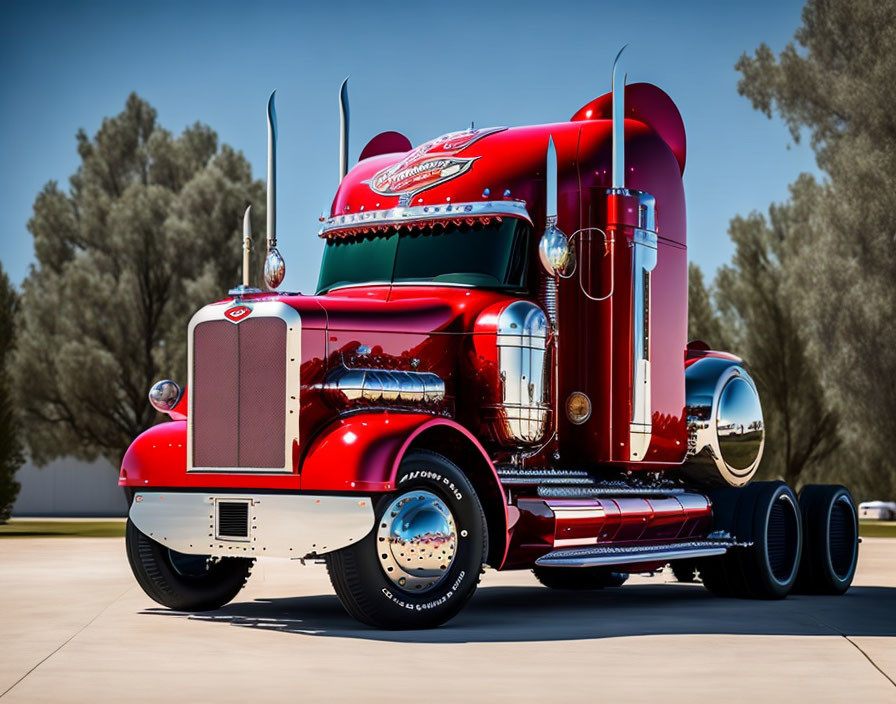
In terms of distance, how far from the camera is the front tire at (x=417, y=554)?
9875mm

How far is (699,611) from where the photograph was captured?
1223cm

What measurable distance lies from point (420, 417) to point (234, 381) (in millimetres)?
1305

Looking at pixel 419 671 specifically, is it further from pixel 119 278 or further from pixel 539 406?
pixel 119 278

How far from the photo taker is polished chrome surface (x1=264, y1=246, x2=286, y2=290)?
1276 centimetres

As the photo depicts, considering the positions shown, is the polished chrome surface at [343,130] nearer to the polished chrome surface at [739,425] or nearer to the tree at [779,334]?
the polished chrome surface at [739,425]

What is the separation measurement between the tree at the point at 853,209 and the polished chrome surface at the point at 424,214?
2557cm

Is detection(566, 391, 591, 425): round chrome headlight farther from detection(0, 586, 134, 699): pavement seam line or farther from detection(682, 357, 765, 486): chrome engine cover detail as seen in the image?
detection(0, 586, 134, 699): pavement seam line

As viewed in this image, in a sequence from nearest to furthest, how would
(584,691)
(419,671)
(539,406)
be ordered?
(584,691) → (419,671) → (539,406)

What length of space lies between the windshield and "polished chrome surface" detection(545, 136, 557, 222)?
23 centimetres

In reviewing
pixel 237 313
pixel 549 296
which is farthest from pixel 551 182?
pixel 237 313

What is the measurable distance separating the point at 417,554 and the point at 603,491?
8.80 ft

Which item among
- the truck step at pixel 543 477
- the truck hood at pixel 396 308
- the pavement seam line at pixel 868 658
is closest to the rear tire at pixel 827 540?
the truck step at pixel 543 477

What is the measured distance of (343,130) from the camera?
48.0 ft

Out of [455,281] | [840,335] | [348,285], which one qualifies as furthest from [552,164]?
[840,335]
